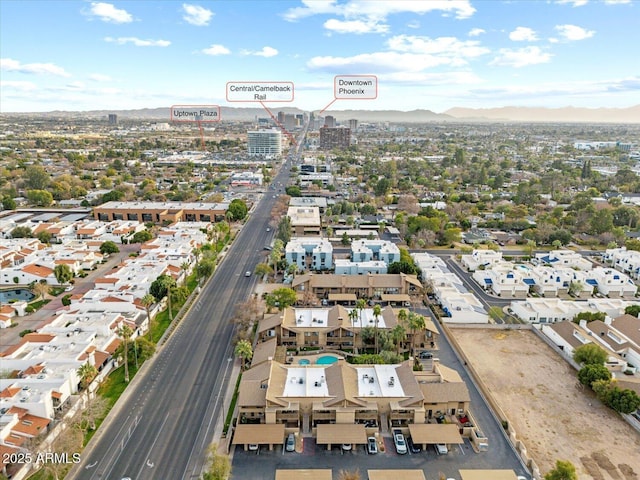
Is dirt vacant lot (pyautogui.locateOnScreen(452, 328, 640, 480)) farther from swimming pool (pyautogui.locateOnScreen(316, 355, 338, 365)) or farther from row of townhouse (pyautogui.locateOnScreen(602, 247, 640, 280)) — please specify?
row of townhouse (pyautogui.locateOnScreen(602, 247, 640, 280))

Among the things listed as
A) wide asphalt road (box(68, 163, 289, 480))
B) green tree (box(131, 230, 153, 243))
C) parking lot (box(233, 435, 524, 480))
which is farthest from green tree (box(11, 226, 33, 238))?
parking lot (box(233, 435, 524, 480))

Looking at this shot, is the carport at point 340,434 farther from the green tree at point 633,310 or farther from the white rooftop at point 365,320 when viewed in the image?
the green tree at point 633,310

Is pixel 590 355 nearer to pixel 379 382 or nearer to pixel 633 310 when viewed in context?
pixel 633 310

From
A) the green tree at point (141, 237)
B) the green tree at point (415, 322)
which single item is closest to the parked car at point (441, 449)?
the green tree at point (415, 322)

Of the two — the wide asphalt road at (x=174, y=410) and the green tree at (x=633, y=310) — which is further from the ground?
the green tree at (x=633, y=310)

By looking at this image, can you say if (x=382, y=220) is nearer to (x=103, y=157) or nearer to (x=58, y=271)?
(x=58, y=271)

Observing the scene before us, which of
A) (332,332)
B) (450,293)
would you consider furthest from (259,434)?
(450,293)

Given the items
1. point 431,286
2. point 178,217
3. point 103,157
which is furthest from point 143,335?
point 103,157

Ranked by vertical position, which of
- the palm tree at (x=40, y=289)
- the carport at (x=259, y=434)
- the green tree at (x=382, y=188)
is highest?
the green tree at (x=382, y=188)
